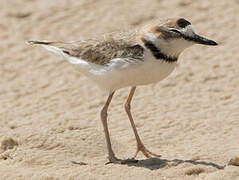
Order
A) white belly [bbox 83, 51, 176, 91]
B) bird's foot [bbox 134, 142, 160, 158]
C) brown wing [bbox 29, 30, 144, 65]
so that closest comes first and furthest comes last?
white belly [bbox 83, 51, 176, 91] → brown wing [bbox 29, 30, 144, 65] → bird's foot [bbox 134, 142, 160, 158]

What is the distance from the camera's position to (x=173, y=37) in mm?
5535

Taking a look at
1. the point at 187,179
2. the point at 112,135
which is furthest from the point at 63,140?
the point at 187,179

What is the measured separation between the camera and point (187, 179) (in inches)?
206

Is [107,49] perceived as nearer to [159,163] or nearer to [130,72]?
[130,72]

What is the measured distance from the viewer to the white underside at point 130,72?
5457 mm

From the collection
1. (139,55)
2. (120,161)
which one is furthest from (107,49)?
(120,161)

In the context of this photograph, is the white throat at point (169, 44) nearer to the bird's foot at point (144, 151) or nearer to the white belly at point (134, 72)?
the white belly at point (134, 72)

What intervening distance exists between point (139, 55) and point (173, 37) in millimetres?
376

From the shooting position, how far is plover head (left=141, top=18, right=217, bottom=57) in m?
5.53

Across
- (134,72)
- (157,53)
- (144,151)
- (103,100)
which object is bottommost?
(144,151)

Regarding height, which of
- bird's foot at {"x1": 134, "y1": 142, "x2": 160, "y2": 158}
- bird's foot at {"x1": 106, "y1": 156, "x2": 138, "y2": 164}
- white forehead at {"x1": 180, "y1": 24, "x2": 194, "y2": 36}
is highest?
white forehead at {"x1": 180, "y1": 24, "x2": 194, "y2": 36}

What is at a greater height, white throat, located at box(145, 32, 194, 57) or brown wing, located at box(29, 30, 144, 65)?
brown wing, located at box(29, 30, 144, 65)

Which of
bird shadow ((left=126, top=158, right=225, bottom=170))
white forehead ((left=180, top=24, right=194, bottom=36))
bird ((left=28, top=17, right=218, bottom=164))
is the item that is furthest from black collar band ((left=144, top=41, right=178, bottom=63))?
bird shadow ((left=126, top=158, right=225, bottom=170))

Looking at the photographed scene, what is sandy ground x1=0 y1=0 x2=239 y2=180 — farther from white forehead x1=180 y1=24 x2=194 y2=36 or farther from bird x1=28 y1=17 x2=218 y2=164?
white forehead x1=180 y1=24 x2=194 y2=36
